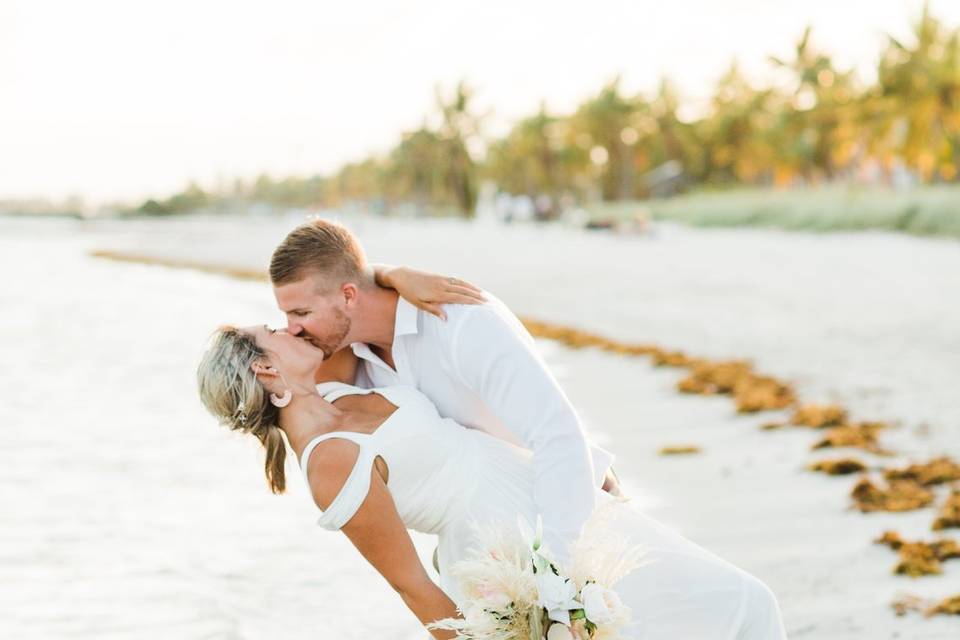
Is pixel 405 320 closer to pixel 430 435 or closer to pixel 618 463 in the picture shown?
pixel 430 435

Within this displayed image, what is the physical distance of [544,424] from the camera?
2.71m

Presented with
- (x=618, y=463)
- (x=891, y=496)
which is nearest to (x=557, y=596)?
(x=891, y=496)

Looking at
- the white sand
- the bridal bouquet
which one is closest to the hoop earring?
the bridal bouquet

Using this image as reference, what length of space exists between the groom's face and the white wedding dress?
9.6 inches

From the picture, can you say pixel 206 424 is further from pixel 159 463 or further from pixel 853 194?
pixel 853 194

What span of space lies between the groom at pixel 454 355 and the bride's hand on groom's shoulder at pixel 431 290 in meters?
0.03

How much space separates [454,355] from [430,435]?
0.70 ft

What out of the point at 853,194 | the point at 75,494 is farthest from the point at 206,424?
the point at 853,194

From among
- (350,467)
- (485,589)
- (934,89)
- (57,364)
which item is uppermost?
(934,89)

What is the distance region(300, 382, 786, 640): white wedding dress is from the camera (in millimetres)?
2717

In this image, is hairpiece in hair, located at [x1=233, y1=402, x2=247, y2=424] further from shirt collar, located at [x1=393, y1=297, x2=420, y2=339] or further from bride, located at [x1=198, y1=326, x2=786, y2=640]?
shirt collar, located at [x1=393, y1=297, x2=420, y2=339]

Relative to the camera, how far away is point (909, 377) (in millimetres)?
11031

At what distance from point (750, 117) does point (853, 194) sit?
37387 mm

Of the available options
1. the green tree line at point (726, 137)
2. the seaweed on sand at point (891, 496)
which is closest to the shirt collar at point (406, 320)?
the seaweed on sand at point (891, 496)
